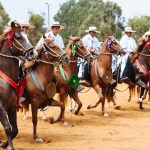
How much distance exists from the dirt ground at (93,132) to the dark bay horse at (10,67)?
3.81ft

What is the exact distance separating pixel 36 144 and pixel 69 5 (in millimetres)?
86081

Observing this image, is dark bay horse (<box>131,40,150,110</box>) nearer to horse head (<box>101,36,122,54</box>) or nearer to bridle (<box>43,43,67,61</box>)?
horse head (<box>101,36,122,54</box>)

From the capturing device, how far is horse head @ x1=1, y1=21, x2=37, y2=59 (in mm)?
7875

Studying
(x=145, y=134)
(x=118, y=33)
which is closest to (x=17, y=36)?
(x=145, y=134)

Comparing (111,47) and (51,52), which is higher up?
(51,52)

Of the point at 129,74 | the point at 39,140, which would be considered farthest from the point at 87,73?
the point at 39,140

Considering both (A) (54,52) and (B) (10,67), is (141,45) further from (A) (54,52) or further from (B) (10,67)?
(B) (10,67)

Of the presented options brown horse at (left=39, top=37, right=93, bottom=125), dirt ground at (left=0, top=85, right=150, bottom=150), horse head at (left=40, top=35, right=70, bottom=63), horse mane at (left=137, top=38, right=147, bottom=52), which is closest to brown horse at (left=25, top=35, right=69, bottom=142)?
horse head at (left=40, top=35, right=70, bottom=63)

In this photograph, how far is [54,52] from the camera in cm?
1000

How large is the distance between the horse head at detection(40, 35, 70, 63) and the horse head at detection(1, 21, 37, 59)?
1.99 metres

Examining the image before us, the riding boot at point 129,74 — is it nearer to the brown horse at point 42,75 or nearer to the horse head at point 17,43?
the brown horse at point 42,75

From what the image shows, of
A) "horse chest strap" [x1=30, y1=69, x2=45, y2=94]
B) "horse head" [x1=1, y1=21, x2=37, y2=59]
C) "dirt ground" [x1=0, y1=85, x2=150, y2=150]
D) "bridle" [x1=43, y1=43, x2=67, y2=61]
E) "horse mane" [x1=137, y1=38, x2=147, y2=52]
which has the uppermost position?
"horse head" [x1=1, y1=21, x2=37, y2=59]

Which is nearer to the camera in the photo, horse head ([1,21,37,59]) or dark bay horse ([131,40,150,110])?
horse head ([1,21,37,59])

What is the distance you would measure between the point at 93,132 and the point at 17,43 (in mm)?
3733
